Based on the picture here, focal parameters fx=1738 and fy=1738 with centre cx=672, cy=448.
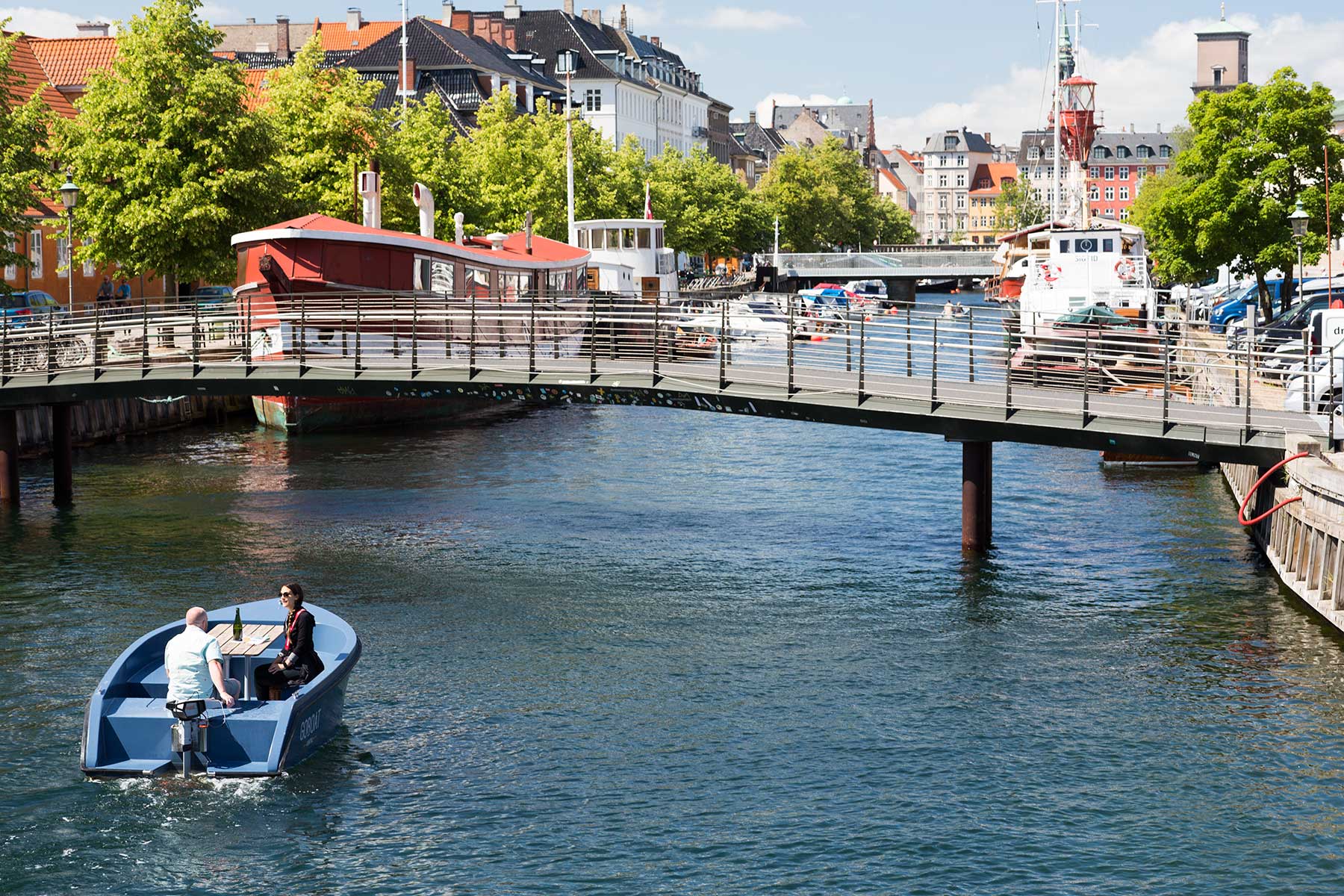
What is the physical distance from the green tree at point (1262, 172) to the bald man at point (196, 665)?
45182 mm

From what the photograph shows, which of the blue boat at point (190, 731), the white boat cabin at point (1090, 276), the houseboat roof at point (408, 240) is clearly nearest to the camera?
the blue boat at point (190, 731)

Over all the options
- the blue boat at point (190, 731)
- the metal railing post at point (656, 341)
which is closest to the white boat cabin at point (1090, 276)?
the metal railing post at point (656, 341)

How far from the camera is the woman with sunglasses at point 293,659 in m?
19.9

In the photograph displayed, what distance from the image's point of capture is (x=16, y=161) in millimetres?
47750

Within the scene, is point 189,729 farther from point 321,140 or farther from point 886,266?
point 886,266

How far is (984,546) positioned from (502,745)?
13263 millimetres

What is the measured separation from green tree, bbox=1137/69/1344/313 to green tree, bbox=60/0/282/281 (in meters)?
30.8

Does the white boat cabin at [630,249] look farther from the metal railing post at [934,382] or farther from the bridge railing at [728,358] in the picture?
the metal railing post at [934,382]

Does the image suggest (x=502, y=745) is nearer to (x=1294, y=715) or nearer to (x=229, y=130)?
(x=1294, y=715)

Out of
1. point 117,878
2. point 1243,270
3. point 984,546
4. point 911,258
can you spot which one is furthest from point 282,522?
point 911,258

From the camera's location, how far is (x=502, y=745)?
811 inches

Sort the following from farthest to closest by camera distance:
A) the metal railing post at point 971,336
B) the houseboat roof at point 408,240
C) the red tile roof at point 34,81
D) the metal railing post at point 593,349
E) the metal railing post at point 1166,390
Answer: the red tile roof at point 34,81, the houseboat roof at point 408,240, the metal railing post at point 593,349, the metal railing post at point 971,336, the metal railing post at point 1166,390

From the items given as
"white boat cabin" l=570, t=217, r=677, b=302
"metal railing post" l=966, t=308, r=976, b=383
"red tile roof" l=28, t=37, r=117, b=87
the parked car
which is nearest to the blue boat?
"metal railing post" l=966, t=308, r=976, b=383

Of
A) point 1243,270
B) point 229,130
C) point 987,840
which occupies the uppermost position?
point 229,130
